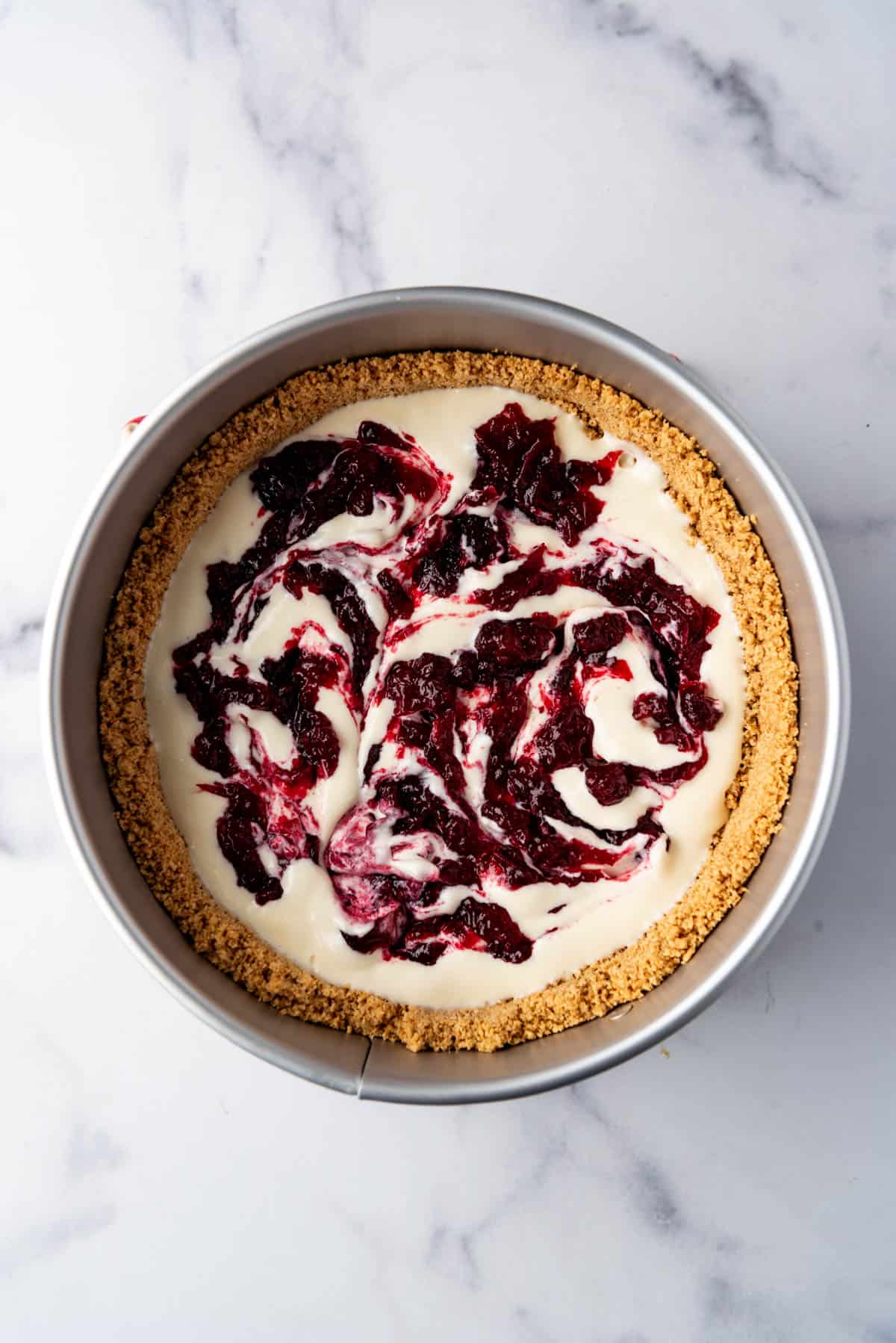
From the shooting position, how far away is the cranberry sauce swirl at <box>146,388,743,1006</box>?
2723 millimetres

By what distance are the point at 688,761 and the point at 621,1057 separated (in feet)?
2.48

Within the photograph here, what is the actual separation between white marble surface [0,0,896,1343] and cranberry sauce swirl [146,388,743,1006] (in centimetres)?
44

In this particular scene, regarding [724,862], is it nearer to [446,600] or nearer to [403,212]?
[446,600]

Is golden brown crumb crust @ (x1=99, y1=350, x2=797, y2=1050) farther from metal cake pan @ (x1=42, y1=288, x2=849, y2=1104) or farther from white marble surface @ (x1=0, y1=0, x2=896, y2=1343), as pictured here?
white marble surface @ (x1=0, y1=0, x2=896, y2=1343)

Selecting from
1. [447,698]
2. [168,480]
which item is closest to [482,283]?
[168,480]

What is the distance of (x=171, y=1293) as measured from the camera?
9.77 feet

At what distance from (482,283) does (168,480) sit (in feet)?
3.27

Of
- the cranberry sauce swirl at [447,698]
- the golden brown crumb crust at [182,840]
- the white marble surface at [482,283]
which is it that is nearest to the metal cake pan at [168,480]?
the golden brown crumb crust at [182,840]

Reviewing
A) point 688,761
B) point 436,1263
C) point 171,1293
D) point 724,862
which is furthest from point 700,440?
point 171,1293

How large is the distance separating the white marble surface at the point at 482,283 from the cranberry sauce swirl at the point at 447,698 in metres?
0.44

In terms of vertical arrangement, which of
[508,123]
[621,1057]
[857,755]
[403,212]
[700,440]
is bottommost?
[621,1057]

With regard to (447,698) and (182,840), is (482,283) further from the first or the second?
(182,840)

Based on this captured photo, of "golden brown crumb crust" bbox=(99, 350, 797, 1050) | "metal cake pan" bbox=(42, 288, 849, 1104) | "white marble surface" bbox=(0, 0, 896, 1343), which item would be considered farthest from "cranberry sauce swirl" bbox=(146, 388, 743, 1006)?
"white marble surface" bbox=(0, 0, 896, 1343)

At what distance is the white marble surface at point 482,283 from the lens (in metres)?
2.91
